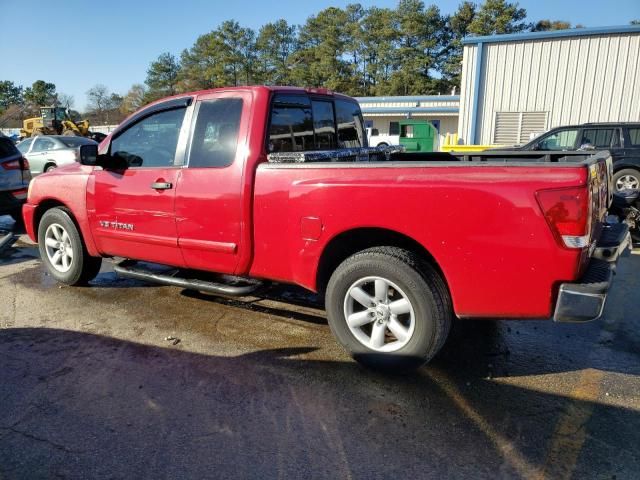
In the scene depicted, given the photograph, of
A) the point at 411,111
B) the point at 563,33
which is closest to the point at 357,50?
the point at 411,111

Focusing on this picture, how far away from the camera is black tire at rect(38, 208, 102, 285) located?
4875mm

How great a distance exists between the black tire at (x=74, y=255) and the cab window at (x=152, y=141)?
3.12 feet

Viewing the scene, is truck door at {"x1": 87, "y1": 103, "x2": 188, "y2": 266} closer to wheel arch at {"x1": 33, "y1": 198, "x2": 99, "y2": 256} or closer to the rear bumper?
wheel arch at {"x1": 33, "y1": 198, "x2": 99, "y2": 256}

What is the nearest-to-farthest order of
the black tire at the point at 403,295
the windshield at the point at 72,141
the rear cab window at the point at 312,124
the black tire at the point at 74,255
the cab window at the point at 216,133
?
the black tire at the point at 403,295 → the cab window at the point at 216,133 → the rear cab window at the point at 312,124 → the black tire at the point at 74,255 → the windshield at the point at 72,141

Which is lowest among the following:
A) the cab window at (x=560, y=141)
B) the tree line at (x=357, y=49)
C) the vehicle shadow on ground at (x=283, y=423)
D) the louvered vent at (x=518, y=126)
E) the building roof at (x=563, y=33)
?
the vehicle shadow on ground at (x=283, y=423)

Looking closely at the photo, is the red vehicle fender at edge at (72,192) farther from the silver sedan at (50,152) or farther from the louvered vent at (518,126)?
the louvered vent at (518,126)

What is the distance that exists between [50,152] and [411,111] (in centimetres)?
2426

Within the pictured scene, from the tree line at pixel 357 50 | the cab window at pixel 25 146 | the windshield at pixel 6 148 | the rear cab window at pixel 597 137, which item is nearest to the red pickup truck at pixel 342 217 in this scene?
the windshield at pixel 6 148

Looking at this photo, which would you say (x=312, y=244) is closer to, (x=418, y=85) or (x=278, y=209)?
(x=278, y=209)

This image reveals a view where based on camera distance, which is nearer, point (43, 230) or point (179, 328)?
point (179, 328)

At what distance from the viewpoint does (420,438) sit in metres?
2.55

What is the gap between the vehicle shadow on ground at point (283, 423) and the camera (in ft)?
7.68

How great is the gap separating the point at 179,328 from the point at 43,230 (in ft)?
7.43

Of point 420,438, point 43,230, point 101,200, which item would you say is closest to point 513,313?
point 420,438
